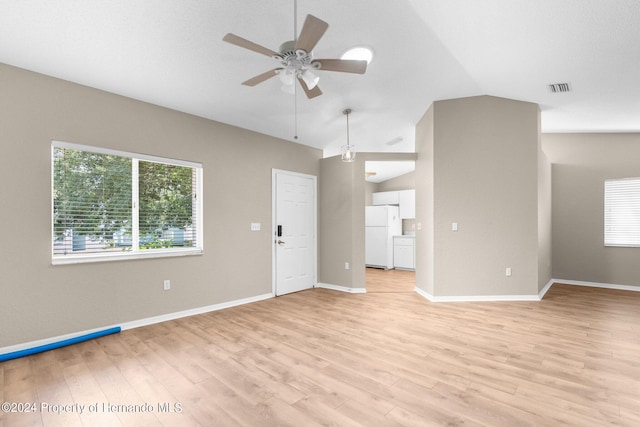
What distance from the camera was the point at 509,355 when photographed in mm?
2721

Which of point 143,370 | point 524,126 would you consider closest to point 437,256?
point 524,126

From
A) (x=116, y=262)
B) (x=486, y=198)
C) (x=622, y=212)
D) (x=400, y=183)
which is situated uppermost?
(x=400, y=183)

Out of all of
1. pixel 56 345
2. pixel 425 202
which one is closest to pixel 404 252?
pixel 425 202

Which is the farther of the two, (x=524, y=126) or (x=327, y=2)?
(x=524, y=126)

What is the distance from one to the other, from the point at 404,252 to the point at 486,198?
3.46m

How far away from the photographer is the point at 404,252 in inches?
304

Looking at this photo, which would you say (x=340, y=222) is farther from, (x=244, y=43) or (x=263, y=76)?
(x=244, y=43)

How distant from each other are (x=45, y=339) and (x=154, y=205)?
174 centimetres

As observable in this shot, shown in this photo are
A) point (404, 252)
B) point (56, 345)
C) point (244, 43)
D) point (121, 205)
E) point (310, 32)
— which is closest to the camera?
point (310, 32)

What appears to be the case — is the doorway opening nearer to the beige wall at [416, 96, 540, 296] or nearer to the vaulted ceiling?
the beige wall at [416, 96, 540, 296]

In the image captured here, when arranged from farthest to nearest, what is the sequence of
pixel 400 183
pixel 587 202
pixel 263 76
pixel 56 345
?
pixel 400 183 < pixel 587 202 < pixel 56 345 < pixel 263 76

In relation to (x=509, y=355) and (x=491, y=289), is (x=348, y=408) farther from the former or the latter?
(x=491, y=289)

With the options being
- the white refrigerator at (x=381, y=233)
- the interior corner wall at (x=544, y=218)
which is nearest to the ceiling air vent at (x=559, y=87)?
the interior corner wall at (x=544, y=218)

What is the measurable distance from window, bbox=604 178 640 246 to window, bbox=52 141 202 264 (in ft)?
23.6
